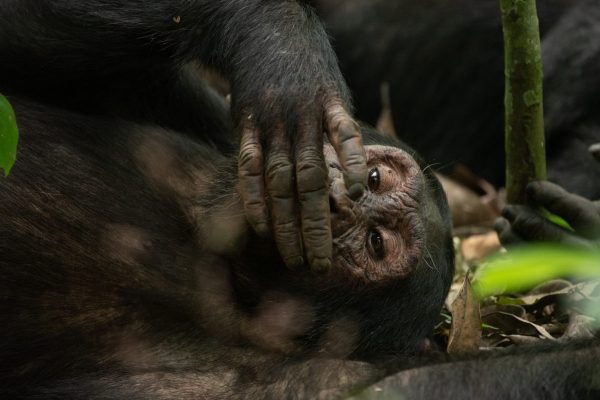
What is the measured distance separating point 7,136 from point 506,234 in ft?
9.89

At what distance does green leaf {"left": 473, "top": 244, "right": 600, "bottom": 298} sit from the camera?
3684 mm

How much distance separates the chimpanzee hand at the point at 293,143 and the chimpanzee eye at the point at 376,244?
1.67 ft

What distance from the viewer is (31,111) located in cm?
385

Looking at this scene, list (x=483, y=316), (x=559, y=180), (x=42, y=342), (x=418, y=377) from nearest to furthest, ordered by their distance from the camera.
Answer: (x=418, y=377) < (x=42, y=342) < (x=483, y=316) < (x=559, y=180)

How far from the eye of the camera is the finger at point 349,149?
3094mm

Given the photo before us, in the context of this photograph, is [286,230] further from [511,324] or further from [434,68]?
[434,68]

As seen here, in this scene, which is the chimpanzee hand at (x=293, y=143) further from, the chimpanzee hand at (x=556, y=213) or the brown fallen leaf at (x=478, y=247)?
the brown fallen leaf at (x=478, y=247)

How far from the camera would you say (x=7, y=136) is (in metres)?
2.62

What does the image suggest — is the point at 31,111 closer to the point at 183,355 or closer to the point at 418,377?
the point at 183,355

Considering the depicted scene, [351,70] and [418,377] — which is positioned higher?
[418,377]

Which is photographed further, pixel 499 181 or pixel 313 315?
pixel 499 181

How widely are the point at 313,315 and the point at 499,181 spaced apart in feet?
16.8

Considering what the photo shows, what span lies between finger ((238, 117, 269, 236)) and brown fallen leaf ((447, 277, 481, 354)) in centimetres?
98

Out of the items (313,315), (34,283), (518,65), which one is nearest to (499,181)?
(518,65)
